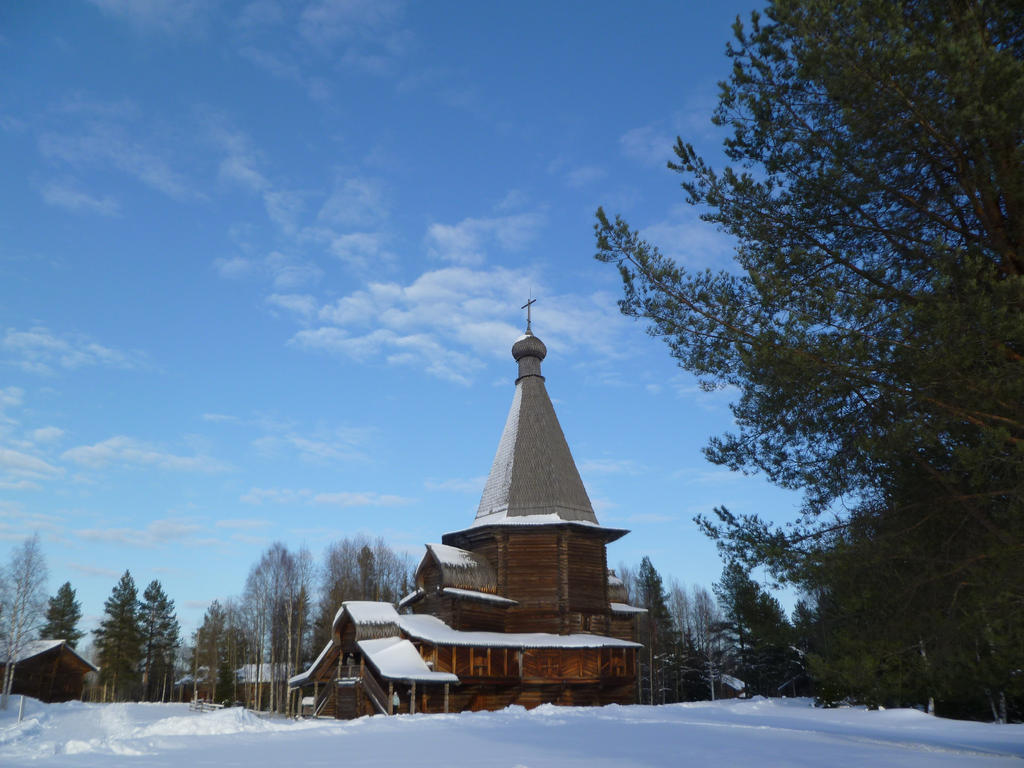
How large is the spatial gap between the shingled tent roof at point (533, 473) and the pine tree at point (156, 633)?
36516mm

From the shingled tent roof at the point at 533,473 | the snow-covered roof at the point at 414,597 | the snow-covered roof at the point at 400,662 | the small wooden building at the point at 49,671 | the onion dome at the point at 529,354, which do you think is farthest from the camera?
the small wooden building at the point at 49,671

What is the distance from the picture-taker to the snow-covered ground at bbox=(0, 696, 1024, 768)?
8109 mm

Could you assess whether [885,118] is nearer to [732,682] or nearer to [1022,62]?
[1022,62]

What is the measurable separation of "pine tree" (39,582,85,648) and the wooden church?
34.5 m

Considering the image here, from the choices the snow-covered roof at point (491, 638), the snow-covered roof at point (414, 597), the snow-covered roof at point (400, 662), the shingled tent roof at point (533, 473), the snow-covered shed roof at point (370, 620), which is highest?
the shingled tent roof at point (533, 473)

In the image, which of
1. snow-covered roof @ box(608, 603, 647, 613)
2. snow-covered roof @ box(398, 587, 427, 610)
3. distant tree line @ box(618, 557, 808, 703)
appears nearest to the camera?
snow-covered roof @ box(398, 587, 427, 610)

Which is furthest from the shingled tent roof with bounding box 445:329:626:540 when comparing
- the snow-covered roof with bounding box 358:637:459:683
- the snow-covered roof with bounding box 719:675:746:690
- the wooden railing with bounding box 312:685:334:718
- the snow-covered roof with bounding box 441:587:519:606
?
the snow-covered roof with bounding box 719:675:746:690

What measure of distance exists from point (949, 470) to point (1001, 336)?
7.83ft

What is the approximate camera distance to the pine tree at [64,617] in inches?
1964

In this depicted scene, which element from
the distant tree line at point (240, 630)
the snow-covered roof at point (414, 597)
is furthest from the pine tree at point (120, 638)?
the snow-covered roof at point (414, 597)

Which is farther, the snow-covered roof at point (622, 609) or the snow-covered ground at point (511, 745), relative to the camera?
the snow-covered roof at point (622, 609)

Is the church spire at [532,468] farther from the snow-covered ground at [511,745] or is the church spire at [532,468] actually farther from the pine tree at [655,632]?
the pine tree at [655,632]

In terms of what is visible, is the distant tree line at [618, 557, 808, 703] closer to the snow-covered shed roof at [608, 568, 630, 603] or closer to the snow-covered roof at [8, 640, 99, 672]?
the snow-covered shed roof at [608, 568, 630, 603]

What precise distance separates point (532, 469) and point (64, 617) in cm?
4433
